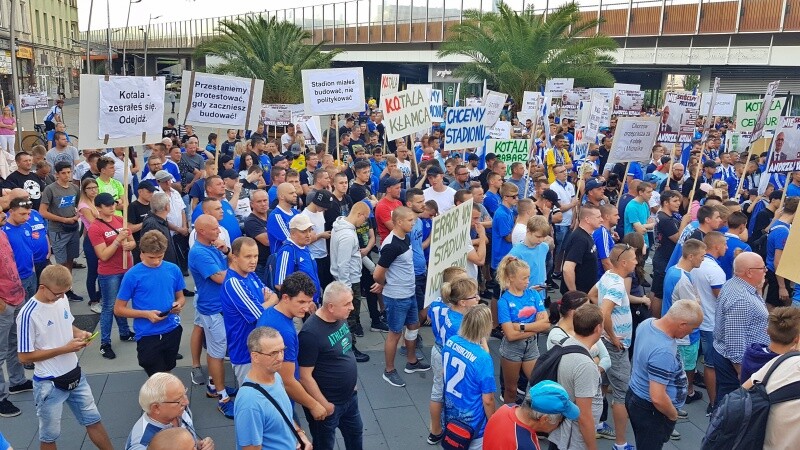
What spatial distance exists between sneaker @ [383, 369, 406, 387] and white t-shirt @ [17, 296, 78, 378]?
3.01m

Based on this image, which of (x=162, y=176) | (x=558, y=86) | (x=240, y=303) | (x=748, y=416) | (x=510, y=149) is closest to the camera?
(x=748, y=416)

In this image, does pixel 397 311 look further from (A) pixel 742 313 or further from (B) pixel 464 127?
(B) pixel 464 127

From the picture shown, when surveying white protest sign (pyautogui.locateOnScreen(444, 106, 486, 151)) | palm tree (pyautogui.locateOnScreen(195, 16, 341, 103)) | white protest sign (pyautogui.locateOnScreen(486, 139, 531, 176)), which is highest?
palm tree (pyautogui.locateOnScreen(195, 16, 341, 103))

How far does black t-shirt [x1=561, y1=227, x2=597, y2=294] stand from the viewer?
6.67 m

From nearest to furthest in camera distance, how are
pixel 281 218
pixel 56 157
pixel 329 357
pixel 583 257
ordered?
pixel 329 357 → pixel 583 257 → pixel 281 218 → pixel 56 157

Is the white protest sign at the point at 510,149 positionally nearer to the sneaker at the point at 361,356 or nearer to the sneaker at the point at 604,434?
the sneaker at the point at 361,356

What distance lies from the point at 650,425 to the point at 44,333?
14.5 ft

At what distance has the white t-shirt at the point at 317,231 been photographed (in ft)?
24.3

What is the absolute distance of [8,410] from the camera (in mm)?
5699

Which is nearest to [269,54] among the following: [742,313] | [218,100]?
[218,100]

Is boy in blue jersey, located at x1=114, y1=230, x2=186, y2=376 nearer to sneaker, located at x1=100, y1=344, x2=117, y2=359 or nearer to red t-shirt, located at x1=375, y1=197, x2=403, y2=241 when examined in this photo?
sneaker, located at x1=100, y1=344, x2=117, y2=359

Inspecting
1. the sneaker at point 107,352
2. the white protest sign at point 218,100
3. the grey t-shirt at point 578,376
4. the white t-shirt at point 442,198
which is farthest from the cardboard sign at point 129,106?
the grey t-shirt at point 578,376

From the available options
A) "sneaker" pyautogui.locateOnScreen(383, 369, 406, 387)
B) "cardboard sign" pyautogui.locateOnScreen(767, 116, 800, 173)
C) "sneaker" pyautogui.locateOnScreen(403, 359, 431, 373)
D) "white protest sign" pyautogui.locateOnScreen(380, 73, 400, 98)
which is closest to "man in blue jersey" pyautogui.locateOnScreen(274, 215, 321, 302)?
"sneaker" pyautogui.locateOnScreen(383, 369, 406, 387)

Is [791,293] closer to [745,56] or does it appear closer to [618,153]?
[618,153]
